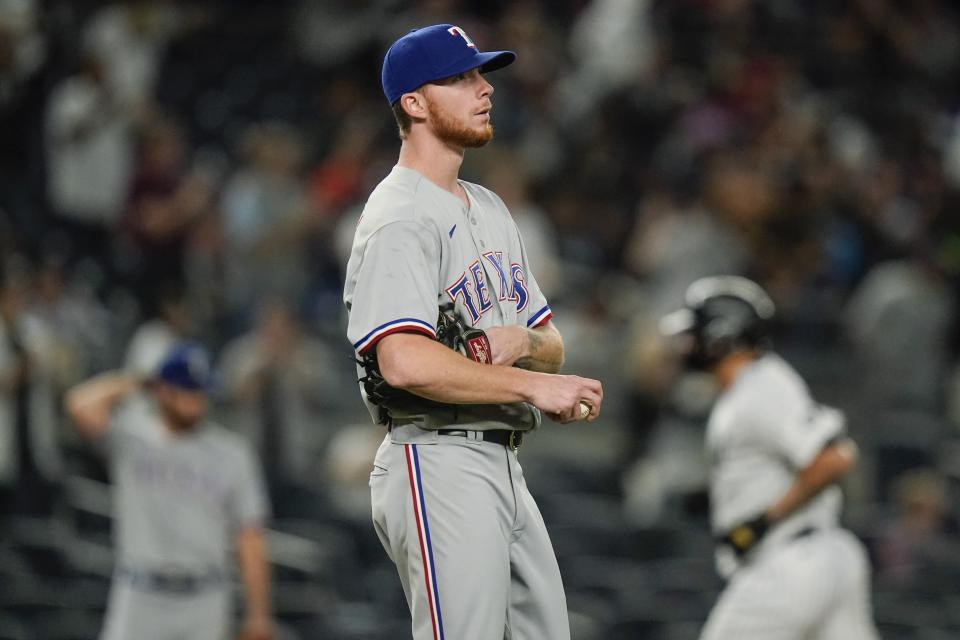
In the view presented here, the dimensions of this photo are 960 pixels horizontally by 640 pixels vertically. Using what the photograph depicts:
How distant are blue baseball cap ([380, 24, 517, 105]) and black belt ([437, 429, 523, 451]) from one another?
0.83 metres

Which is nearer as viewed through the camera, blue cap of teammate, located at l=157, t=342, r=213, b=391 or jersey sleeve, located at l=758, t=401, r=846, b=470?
jersey sleeve, located at l=758, t=401, r=846, b=470

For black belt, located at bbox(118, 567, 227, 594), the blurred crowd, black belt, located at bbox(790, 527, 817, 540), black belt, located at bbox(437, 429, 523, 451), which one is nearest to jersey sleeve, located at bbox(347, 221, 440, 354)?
black belt, located at bbox(437, 429, 523, 451)

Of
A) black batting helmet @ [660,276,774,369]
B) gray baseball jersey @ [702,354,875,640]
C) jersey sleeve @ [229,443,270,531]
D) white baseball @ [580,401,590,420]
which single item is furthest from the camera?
jersey sleeve @ [229,443,270,531]

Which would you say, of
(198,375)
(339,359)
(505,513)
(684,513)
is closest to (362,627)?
(198,375)

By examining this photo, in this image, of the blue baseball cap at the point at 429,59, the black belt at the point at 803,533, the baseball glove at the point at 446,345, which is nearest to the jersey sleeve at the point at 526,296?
the baseball glove at the point at 446,345

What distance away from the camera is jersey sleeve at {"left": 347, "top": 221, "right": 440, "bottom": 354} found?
3586 mm

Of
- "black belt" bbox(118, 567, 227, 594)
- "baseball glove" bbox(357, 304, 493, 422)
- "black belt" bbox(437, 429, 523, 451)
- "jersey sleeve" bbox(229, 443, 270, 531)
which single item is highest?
"jersey sleeve" bbox(229, 443, 270, 531)

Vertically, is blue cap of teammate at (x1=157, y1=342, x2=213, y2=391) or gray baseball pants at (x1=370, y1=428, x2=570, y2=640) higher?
blue cap of teammate at (x1=157, y1=342, x2=213, y2=391)

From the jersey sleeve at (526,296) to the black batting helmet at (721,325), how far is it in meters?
2.02

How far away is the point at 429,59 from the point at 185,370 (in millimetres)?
3362

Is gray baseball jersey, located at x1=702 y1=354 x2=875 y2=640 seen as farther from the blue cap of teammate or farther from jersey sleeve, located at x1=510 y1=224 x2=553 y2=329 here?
the blue cap of teammate

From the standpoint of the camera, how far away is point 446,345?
12.1ft

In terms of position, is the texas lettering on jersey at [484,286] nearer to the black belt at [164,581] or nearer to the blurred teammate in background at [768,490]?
the blurred teammate in background at [768,490]

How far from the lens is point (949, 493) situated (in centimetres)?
918
